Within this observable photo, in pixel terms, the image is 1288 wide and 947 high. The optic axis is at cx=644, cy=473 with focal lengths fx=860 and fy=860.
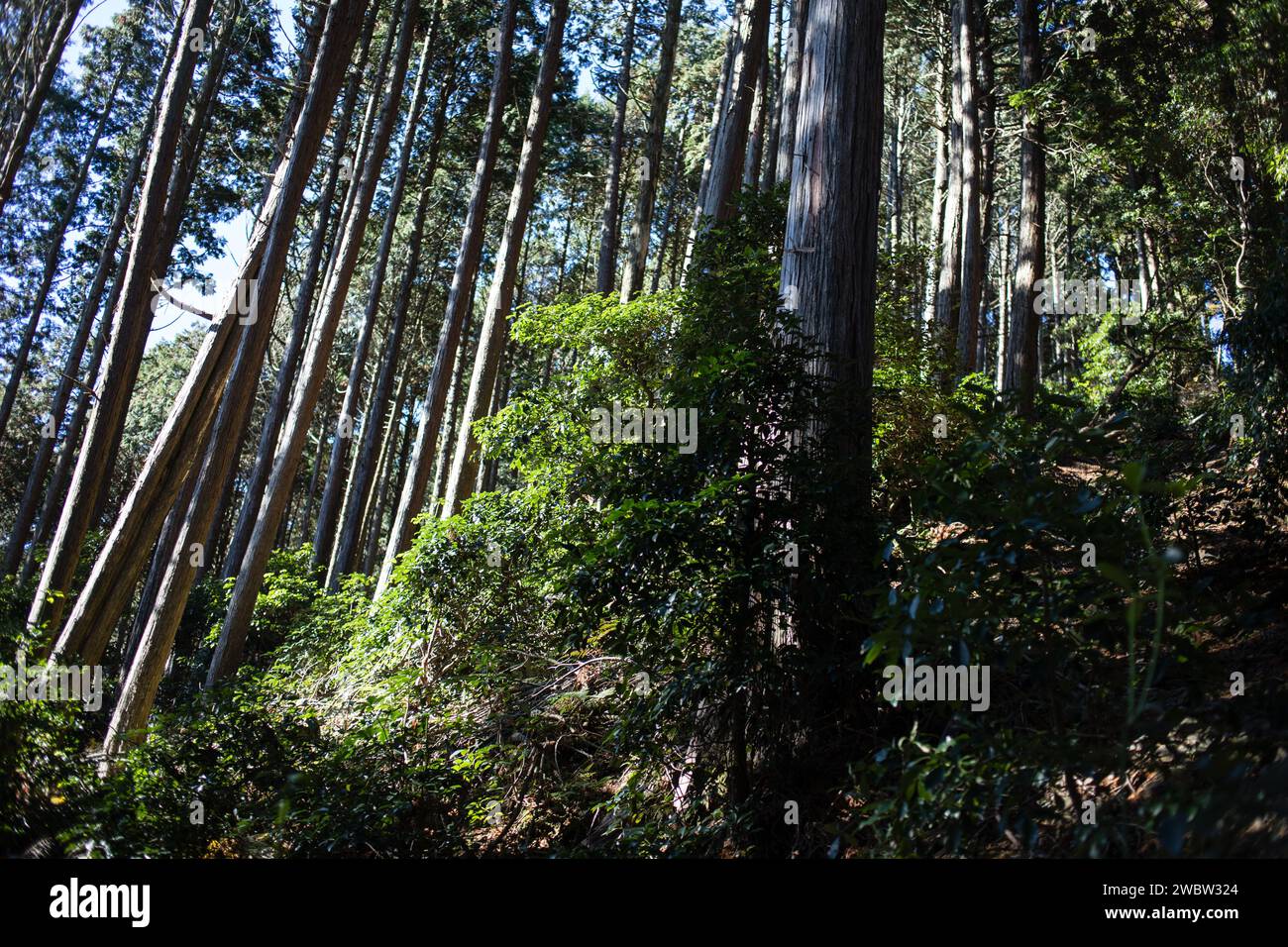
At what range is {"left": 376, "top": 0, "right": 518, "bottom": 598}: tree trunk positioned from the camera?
13164 millimetres

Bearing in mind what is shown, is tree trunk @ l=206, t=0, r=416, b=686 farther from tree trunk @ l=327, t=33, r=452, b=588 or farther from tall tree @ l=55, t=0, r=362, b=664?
tree trunk @ l=327, t=33, r=452, b=588

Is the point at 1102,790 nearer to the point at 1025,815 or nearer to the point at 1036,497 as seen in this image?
the point at 1025,815

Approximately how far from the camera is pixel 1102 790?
10.7 ft

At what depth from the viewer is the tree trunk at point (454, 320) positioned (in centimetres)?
1316

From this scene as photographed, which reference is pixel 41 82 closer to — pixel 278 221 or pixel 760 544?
pixel 278 221

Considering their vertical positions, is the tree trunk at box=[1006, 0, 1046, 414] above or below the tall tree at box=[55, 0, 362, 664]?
above

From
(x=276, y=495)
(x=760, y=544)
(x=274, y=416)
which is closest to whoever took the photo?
(x=760, y=544)

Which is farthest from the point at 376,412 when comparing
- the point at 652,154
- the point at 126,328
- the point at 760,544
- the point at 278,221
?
the point at 760,544

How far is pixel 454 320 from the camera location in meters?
14.1

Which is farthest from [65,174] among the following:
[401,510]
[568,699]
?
[568,699]

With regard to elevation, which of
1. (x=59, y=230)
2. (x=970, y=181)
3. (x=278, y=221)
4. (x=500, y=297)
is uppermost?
(x=59, y=230)

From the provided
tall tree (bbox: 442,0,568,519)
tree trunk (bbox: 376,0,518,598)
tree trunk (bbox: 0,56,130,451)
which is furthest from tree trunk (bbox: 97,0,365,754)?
tree trunk (bbox: 0,56,130,451)

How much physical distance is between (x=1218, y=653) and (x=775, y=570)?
2.57 metres

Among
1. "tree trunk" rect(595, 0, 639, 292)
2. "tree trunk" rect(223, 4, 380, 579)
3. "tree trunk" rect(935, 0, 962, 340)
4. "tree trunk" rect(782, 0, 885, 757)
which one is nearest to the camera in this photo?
"tree trunk" rect(782, 0, 885, 757)
